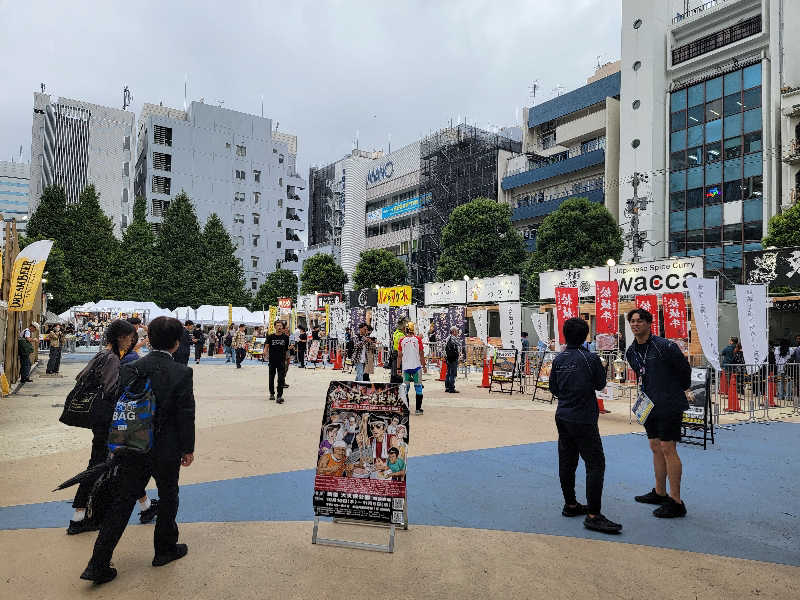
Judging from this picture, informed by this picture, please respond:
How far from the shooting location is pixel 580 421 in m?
4.75

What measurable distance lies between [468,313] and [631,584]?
26856mm

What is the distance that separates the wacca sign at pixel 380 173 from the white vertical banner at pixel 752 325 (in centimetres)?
5746

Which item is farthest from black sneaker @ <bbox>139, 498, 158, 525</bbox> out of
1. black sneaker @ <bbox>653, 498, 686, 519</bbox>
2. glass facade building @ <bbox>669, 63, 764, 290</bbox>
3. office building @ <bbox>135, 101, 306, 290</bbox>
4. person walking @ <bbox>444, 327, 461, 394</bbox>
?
office building @ <bbox>135, 101, 306, 290</bbox>

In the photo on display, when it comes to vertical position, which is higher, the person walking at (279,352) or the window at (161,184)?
the window at (161,184)

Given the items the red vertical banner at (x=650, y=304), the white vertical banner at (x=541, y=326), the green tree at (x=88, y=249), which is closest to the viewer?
the red vertical banner at (x=650, y=304)

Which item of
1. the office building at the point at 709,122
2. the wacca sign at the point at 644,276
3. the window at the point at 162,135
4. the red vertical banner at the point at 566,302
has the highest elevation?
the window at the point at 162,135

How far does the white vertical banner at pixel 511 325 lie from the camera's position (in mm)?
18703

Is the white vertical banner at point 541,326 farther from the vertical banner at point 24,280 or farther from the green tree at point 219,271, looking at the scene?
the green tree at point 219,271

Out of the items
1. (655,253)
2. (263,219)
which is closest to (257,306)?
(263,219)

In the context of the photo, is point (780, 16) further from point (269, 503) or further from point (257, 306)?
point (257, 306)

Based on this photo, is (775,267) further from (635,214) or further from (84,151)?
(84,151)

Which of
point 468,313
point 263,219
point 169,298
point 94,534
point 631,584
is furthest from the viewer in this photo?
point 263,219

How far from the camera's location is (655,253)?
39312 mm

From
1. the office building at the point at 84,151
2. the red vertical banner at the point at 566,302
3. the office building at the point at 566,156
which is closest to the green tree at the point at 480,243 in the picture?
the office building at the point at 566,156
